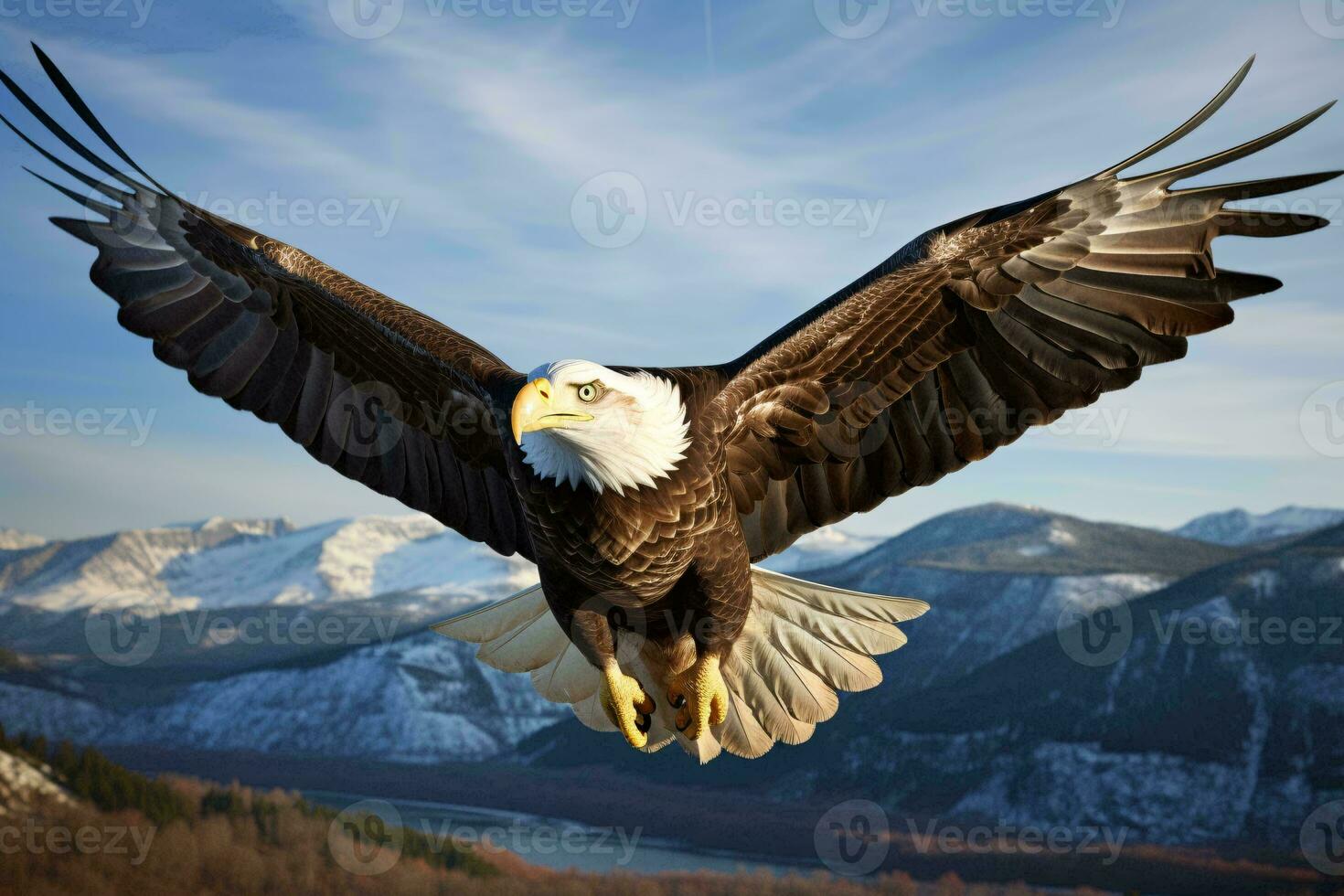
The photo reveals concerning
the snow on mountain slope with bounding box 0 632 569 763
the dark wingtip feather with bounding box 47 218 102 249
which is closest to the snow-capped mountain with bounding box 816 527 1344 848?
the snow on mountain slope with bounding box 0 632 569 763

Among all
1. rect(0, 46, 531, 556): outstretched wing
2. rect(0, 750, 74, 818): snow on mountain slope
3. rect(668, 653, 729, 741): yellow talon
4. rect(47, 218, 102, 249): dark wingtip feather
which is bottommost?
rect(0, 750, 74, 818): snow on mountain slope

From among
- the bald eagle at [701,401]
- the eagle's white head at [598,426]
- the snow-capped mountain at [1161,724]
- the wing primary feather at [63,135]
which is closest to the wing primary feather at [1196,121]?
the bald eagle at [701,401]

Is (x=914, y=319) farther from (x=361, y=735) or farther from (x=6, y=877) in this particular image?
(x=361, y=735)

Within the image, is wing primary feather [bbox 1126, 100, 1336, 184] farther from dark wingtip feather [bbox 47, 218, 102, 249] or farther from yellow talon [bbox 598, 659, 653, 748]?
dark wingtip feather [bbox 47, 218, 102, 249]

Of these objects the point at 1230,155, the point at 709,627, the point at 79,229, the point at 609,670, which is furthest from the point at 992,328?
the point at 79,229

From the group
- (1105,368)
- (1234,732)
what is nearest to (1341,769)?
(1234,732)

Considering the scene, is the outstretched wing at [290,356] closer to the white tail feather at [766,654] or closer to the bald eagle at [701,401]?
the bald eagle at [701,401]
